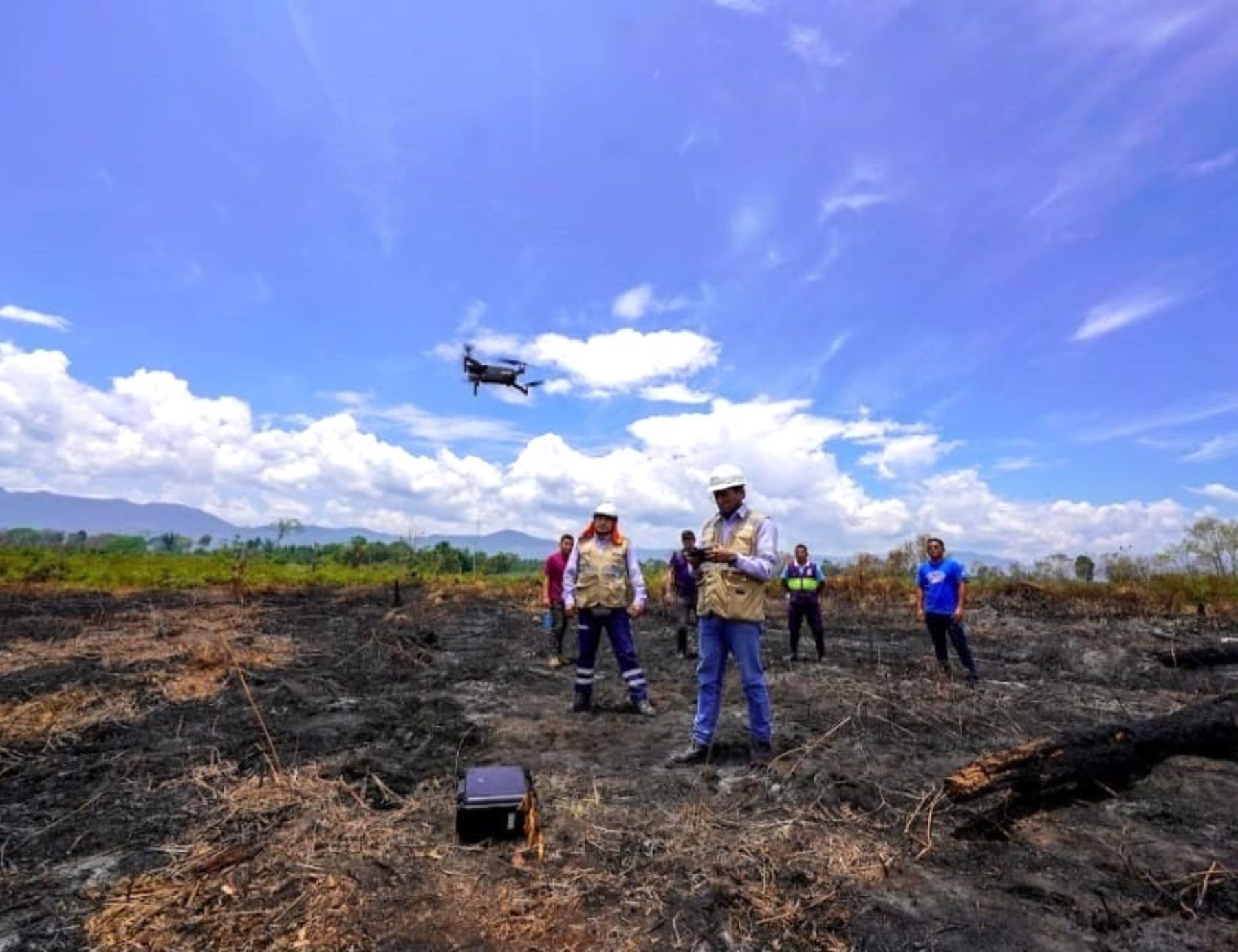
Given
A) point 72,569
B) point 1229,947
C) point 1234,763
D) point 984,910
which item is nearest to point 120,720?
point 984,910

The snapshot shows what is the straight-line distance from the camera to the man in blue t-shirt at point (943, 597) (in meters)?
8.15

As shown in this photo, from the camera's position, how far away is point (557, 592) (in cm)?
1001

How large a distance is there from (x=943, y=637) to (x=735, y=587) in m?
5.10

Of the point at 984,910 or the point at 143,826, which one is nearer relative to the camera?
the point at 984,910

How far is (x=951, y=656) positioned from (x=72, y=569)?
26.5 metres

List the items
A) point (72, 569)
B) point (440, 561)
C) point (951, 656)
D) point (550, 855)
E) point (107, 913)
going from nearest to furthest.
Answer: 1. point (107, 913)
2. point (550, 855)
3. point (951, 656)
4. point (72, 569)
5. point (440, 561)

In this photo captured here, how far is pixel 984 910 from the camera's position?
285 centimetres

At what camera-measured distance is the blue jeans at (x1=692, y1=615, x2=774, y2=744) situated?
4.76m

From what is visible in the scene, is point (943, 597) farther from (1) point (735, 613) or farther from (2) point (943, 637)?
(1) point (735, 613)

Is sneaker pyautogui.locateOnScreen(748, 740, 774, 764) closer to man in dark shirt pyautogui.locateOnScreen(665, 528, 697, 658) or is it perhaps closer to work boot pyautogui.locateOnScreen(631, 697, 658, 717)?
work boot pyautogui.locateOnScreen(631, 697, 658, 717)

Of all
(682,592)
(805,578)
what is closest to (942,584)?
(805,578)

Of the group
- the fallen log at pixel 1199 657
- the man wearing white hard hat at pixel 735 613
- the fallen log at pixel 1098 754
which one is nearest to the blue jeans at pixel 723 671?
the man wearing white hard hat at pixel 735 613

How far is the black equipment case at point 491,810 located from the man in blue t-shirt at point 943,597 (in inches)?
245

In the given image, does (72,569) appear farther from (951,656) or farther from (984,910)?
(984,910)
